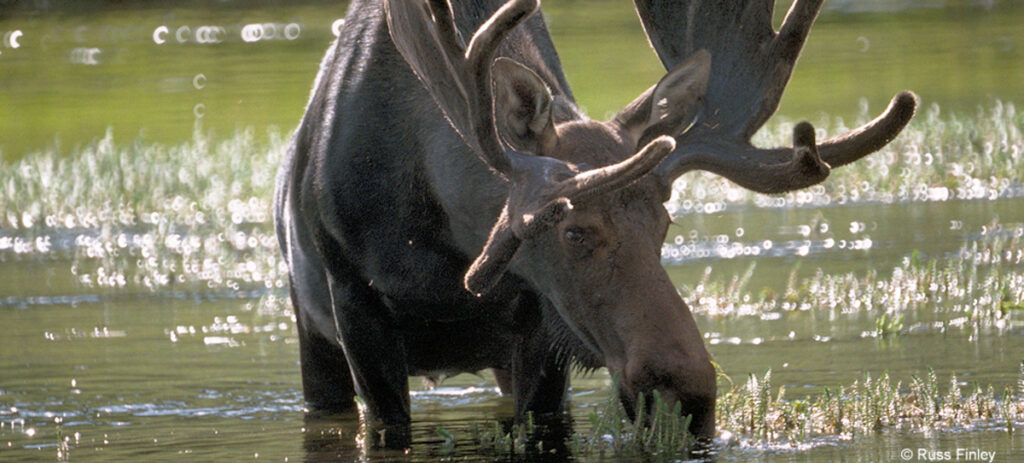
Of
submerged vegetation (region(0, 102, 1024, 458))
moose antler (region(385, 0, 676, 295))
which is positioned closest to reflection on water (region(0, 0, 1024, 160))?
submerged vegetation (region(0, 102, 1024, 458))

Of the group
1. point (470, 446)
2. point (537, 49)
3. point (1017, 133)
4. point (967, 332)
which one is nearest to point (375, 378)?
point (470, 446)

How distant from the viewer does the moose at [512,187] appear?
18.2ft

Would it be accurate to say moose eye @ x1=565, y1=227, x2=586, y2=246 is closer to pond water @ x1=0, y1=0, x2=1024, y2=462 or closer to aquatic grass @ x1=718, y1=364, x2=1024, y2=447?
pond water @ x1=0, y1=0, x2=1024, y2=462

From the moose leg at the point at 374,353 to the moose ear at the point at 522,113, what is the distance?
3.84 feet

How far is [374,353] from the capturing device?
6965 mm

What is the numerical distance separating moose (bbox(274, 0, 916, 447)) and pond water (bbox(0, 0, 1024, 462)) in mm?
356

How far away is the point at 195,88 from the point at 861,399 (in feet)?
67.9

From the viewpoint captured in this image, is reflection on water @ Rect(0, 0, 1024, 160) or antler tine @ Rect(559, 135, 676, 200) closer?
antler tine @ Rect(559, 135, 676, 200)

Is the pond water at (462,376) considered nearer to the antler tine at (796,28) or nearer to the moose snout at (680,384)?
the moose snout at (680,384)

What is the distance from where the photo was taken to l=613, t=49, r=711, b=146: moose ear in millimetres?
6078

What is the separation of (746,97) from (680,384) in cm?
138

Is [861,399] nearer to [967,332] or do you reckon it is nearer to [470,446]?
[470,446]

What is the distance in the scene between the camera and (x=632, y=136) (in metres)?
6.07

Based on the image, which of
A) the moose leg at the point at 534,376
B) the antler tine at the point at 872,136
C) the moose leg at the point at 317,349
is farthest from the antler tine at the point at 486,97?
the moose leg at the point at 317,349
